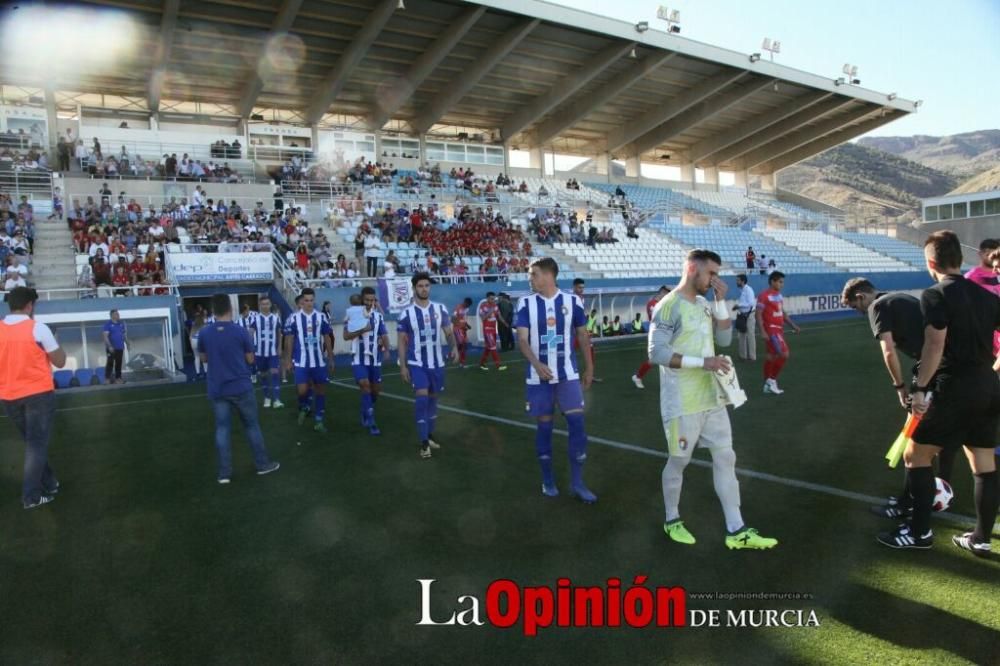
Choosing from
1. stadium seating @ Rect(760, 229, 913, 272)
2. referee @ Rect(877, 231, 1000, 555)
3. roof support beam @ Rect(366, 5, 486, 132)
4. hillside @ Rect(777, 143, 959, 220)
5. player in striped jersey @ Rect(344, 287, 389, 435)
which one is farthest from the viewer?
hillside @ Rect(777, 143, 959, 220)

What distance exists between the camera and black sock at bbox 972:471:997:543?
3982 millimetres

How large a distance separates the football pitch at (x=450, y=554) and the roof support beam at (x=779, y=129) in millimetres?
40503

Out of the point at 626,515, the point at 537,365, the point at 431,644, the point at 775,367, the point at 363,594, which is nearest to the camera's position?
the point at 431,644

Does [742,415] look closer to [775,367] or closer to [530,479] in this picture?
[775,367]

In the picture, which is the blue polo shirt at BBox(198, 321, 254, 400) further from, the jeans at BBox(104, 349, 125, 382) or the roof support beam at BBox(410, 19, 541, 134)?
the roof support beam at BBox(410, 19, 541, 134)

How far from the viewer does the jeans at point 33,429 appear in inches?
233

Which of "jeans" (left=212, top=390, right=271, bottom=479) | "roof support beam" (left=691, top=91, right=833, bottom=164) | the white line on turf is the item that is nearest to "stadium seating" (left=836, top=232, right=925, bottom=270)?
"roof support beam" (left=691, top=91, right=833, bottom=164)

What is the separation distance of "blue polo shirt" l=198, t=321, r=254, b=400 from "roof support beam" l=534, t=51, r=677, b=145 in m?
30.7

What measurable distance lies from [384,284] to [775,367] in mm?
12560

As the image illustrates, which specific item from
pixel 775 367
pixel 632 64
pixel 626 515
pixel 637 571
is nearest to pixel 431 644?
pixel 637 571

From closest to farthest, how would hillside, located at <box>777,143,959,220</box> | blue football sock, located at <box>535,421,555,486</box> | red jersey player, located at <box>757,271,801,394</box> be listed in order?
blue football sock, located at <box>535,421,555,486</box>
red jersey player, located at <box>757,271,801,394</box>
hillside, located at <box>777,143,959,220</box>

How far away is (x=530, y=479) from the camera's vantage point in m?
6.17

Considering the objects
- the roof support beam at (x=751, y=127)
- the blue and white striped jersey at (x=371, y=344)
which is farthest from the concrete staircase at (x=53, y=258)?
the roof support beam at (x=751, y=127)

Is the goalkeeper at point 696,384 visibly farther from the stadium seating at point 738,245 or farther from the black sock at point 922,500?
the stadium seating at point 738,245
